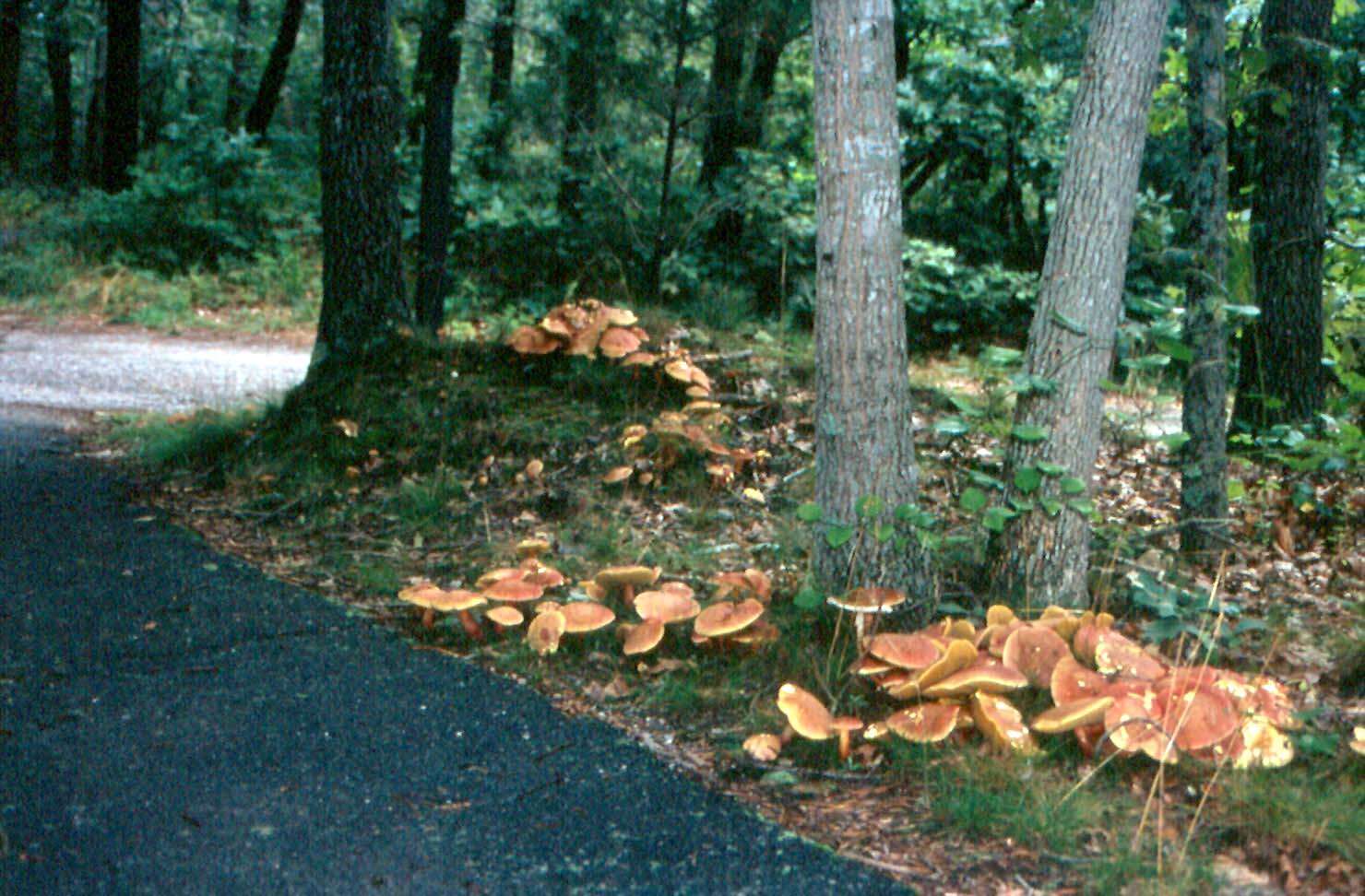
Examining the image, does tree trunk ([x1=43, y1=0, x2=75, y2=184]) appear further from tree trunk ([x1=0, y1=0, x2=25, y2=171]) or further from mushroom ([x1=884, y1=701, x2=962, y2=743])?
mushroom ([x1=884, y1=701, x2=962, y2=743])

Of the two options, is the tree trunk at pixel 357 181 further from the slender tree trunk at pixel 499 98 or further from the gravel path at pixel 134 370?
the slender tree trunk at pixel 499 98

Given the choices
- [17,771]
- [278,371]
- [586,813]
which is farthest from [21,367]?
[586,813]

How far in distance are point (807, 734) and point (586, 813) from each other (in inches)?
30.4

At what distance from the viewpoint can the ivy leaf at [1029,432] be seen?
16.1 feet

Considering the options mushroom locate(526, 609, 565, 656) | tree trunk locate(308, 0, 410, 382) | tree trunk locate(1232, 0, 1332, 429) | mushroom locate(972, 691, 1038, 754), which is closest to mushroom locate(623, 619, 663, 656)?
mushroom locate(526, 609, 565, 656)

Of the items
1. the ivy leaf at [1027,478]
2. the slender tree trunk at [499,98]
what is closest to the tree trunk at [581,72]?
the slender tree trunk at [499,98]

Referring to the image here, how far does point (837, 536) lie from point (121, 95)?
21.5 metres

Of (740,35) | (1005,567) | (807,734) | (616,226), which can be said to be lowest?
(807,734)

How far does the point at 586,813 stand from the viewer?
3.90 metres

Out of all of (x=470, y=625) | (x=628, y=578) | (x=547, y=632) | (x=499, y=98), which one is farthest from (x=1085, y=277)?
(x=499, y=98)

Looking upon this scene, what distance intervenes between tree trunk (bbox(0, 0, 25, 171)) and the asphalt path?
23196mm

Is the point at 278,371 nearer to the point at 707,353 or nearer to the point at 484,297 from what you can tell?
the point at 484,297

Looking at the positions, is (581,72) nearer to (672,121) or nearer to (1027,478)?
(672,121)

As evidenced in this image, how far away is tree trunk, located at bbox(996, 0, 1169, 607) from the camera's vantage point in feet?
16.4
